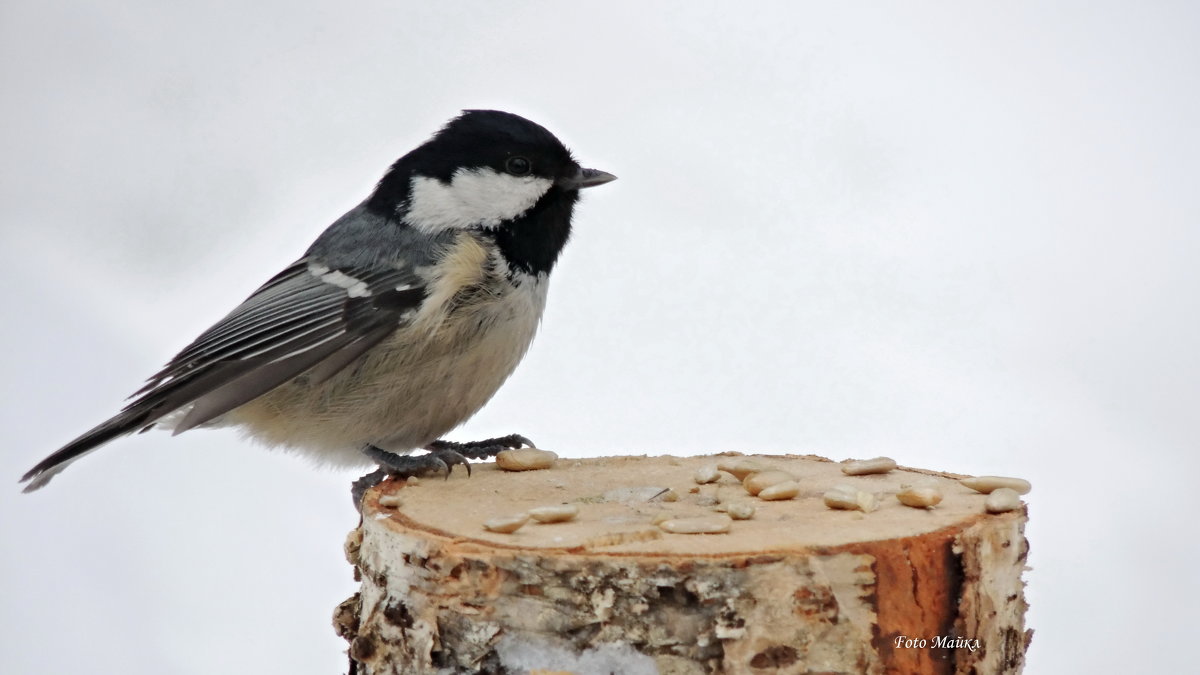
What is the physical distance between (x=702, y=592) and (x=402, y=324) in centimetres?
78

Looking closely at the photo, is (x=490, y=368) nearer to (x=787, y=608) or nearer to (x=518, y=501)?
(x=518, y=501)

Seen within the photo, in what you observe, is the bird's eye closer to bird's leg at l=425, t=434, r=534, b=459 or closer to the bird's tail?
bird's leg at l=425, t=434, r=534, b=459

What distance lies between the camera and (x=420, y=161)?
1917mm

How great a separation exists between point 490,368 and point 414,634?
0.59 metres

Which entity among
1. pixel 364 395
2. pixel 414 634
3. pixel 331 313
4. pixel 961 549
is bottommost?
pixel 414 634

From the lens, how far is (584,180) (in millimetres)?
1935

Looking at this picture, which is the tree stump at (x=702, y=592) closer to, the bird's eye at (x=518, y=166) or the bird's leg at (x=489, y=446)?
the bird's leg at (x=489, y=446)

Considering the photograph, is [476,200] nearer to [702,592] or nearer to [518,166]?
[518,166]

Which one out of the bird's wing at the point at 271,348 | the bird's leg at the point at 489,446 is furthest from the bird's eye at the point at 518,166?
the bird's leg at the point at 489,446

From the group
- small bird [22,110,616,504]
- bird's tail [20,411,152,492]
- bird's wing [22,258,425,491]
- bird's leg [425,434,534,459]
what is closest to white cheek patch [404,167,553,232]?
small bird [22,110,616,504]

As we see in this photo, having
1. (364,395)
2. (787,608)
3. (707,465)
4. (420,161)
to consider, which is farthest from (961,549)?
(420,161)

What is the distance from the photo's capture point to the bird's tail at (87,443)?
5.57 ft

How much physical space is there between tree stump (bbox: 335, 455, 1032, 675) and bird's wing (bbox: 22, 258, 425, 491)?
410 mm

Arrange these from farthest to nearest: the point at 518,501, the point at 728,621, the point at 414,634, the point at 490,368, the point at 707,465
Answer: the point at 490,368, the point at 707,465, the point at 518,501, the point at 414,634, the point at 728,621
